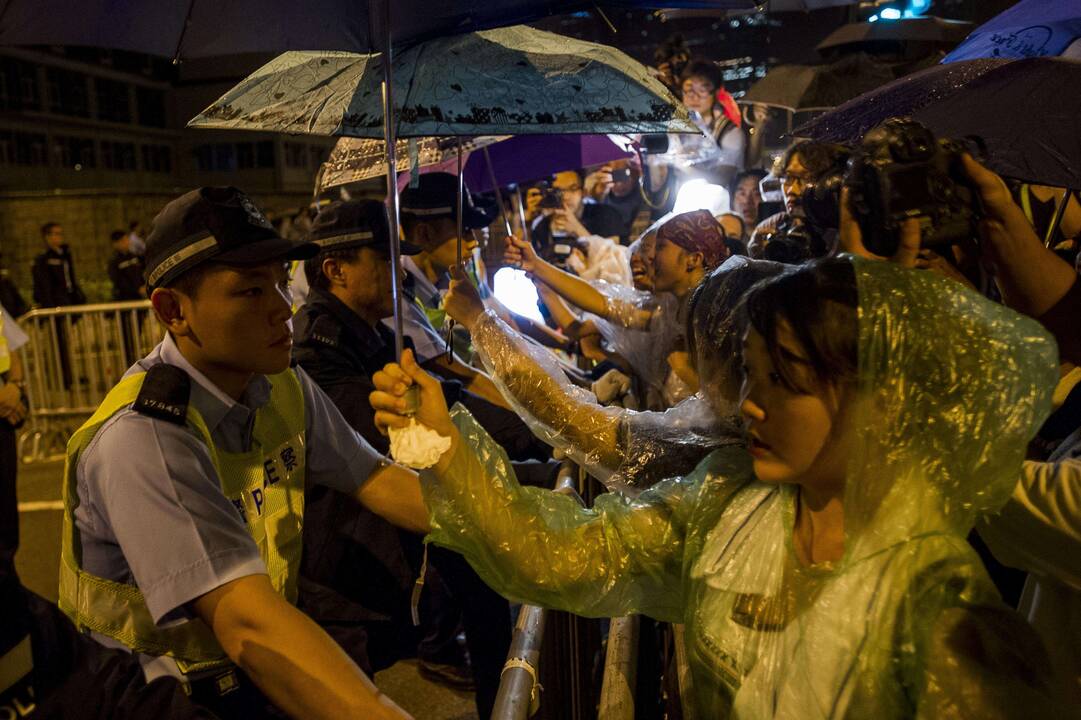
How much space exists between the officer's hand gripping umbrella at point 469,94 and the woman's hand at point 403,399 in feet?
3.50

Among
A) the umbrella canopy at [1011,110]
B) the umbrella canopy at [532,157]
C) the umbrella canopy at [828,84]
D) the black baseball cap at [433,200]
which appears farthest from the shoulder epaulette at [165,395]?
the umbrella canopy at [828,84]

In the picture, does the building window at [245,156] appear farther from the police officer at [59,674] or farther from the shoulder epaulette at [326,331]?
the police officer at [59,674]

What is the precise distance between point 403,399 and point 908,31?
7.13 meters

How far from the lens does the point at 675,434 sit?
2191mm

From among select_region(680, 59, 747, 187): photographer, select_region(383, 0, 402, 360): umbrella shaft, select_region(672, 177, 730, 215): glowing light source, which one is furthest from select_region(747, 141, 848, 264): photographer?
select_region(680, 59, 747, 187): photographer

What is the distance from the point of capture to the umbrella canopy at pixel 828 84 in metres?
6.82

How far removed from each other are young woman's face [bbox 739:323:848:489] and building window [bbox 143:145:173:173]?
51915 mm

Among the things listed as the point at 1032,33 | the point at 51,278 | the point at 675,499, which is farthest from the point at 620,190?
the point at 51,278

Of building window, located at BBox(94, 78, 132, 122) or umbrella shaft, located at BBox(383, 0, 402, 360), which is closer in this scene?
umbrella shaft, located at BBox(383, 0, 402, 360)

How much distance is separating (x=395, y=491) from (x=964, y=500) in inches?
65.1

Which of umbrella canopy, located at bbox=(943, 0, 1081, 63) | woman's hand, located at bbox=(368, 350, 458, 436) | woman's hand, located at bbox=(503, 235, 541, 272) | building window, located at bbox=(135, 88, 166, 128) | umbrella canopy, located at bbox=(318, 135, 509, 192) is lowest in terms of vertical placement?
woman's hand, located at bbox=(368, 350, 458, 436)

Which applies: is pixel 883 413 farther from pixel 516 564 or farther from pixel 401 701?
pixel 401 701

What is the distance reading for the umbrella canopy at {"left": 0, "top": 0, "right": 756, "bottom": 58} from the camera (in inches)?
83.7

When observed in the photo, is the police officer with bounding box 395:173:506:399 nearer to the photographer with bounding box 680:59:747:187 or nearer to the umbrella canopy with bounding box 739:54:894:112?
the umbrella canopy with bounding box 739:54:894:112
